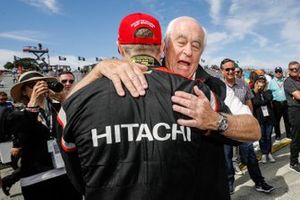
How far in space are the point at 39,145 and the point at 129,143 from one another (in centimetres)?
191

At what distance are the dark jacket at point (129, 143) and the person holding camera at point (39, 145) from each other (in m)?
1.66

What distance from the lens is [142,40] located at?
1386 mm

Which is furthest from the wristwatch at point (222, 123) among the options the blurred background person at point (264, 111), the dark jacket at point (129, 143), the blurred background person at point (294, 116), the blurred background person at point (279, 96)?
the blurred background person at point (279, 96)

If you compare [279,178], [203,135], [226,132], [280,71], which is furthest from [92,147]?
[280,71]

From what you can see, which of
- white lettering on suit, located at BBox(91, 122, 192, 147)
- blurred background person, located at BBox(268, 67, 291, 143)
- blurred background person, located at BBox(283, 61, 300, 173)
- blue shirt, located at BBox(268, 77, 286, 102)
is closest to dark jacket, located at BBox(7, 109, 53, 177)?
white lettering on suit, located at BBox(91, 122, 192, 147)

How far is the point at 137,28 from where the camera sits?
55.2 inches

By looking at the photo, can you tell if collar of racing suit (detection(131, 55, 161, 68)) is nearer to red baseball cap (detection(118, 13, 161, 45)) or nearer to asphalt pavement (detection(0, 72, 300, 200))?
red baseball cap (detection(118, 13, 161, 45))

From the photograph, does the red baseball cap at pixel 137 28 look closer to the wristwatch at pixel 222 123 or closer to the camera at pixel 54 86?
the wristwatch at pixel 222 123

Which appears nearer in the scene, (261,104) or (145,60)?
(145,60)

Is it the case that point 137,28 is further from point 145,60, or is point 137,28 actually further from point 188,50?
point 188,50

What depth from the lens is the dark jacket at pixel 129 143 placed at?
1199 millimetres

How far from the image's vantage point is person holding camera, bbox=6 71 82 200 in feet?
8.98

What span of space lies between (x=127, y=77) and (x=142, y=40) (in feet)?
0.75

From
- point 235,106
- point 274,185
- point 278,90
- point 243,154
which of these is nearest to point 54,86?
point 235,106
